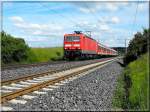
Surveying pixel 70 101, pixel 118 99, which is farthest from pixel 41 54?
pixel 70 101

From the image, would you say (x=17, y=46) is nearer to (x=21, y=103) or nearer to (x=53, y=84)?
(x=53, y=84)

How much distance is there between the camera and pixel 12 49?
32.1m

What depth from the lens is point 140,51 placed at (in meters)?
27.4

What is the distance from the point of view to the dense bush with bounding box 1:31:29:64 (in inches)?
1210

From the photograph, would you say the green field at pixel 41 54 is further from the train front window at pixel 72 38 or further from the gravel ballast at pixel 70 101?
the gravel ballast at pixel 70 101

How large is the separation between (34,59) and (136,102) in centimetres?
2735

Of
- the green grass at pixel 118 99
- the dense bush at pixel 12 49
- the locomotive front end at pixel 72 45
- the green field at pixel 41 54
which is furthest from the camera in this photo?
the locomotive front end at pixel 72 45

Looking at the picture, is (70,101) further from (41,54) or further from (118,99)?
(41,54)

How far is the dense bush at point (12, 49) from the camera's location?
3073cm

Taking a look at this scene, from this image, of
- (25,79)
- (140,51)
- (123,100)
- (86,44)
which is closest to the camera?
(123,100)

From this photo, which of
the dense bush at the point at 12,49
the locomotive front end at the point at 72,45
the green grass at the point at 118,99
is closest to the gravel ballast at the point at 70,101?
the green grass at the point at 118,99

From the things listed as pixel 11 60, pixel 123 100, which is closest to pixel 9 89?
pixel 123 100

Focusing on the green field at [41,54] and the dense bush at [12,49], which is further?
the green field at [41,54]

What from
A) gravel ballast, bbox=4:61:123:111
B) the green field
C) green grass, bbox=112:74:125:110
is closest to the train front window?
the green field
